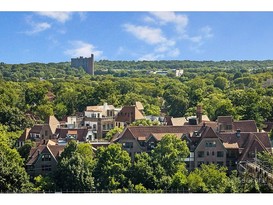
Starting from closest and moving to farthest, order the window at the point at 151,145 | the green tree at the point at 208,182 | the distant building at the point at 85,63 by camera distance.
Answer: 1. the green tree at the point at 208,182
2. the window at the point at 151,145
3. the distant building at the point at 85,63

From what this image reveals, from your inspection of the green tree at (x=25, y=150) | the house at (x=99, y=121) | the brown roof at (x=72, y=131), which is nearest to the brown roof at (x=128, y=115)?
the house at (x=99, y=121)

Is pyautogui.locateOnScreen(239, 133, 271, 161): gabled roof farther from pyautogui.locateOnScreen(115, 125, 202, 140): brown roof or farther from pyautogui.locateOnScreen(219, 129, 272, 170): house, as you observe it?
pyautogui.locateOnScreen(115, 125, 202, 140): brown roof

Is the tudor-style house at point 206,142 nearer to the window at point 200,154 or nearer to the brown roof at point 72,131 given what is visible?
the window at point 200,154

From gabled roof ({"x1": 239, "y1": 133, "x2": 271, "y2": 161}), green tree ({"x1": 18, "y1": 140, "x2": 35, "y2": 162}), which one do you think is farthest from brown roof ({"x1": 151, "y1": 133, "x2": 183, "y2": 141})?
green tree ({"x1": 18, "y1": 140, "x2": 35, "y2": 162})

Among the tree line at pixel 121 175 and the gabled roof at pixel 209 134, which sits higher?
the gabled roof at pixel 209 134

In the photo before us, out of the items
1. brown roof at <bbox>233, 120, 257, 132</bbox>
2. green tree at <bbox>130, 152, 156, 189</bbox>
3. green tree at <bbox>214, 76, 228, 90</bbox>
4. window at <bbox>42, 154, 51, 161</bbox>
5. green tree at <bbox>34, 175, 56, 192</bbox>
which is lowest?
green tree at <bbox>34, 175, 56, 192</bbox>

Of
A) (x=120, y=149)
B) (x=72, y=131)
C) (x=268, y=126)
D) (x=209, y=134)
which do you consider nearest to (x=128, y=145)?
(x=120, y=149)
